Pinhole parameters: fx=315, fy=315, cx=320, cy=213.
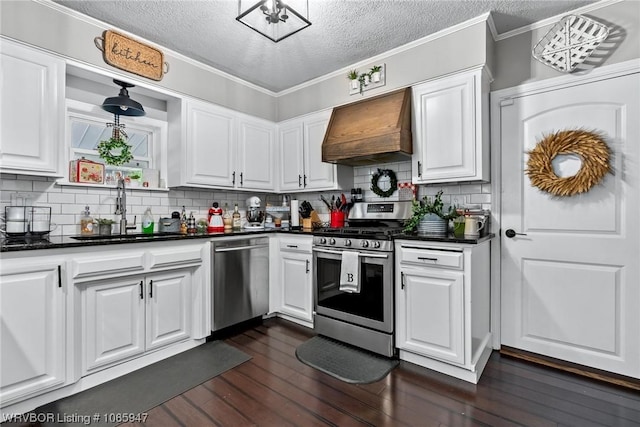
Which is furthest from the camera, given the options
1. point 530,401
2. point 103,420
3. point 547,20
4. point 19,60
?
point 547,20

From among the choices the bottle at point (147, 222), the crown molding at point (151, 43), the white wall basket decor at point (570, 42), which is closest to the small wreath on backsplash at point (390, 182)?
the white wall basket decor at point (570, 42)

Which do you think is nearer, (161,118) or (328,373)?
(328,373)

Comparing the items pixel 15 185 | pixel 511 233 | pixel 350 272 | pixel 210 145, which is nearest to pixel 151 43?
pixel 210 145

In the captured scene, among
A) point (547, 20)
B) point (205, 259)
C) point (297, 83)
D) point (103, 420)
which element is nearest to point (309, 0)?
point (297, 83)

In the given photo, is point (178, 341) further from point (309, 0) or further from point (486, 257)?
point (309, 0)

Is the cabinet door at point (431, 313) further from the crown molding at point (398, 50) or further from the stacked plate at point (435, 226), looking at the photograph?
the crown molding at point (398, 50)

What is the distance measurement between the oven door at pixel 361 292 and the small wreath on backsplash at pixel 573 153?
131 centimetres

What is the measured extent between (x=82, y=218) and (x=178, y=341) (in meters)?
1.31

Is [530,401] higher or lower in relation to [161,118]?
lower

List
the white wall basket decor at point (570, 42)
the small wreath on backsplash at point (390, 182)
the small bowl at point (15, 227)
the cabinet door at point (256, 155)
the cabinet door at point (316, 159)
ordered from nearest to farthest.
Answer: the small bowl at point (15, 227) < the white wall basket decor at point (570, 42) < the small wreath on backsplash at point (390, 182) < the cabinet door at point (316, 159) < the cabinet door at point (256, 155)

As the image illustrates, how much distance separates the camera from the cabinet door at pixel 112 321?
2072 millimetres

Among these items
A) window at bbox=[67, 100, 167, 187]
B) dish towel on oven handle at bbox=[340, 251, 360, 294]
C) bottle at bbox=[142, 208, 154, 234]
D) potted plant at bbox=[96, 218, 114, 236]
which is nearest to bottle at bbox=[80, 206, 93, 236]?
potted plant at bbox=[96, 218, 114, 236]

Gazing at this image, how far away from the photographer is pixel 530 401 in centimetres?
192

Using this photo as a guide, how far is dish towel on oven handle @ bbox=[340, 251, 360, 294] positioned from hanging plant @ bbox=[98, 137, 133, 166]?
7.12 ft
